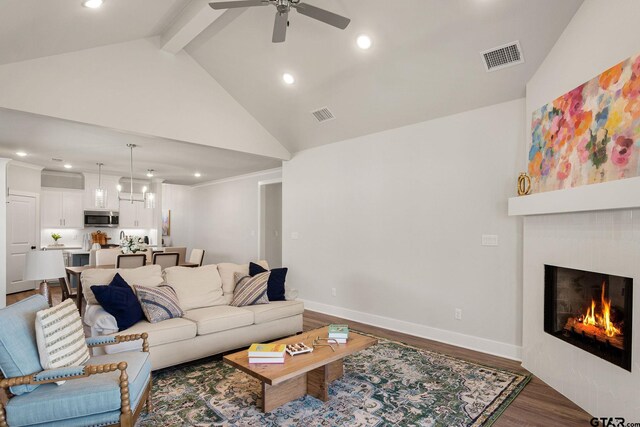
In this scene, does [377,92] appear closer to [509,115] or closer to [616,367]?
[509,115]

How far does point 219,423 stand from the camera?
8.32 feet

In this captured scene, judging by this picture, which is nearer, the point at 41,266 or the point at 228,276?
the point at 41,266

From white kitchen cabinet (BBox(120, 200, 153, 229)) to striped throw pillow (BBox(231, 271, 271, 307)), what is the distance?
20.6ft

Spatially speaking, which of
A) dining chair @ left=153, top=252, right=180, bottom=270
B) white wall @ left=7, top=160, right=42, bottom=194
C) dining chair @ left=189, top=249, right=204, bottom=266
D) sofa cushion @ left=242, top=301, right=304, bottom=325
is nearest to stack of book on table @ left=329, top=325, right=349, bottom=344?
sofa cushion @ left=242, top=301, right=304, bottom=325

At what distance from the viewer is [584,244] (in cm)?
285

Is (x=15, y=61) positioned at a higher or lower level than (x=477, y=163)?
higher

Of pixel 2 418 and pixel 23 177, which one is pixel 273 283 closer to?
pixel 2 418

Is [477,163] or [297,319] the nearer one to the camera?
[477,163]

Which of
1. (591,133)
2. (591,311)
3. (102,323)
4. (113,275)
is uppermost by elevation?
(591,133)

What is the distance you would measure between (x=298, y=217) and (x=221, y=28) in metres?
3.12

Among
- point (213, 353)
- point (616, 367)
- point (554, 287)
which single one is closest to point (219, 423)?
point (213, 353)

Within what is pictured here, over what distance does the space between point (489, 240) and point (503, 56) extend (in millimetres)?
1861

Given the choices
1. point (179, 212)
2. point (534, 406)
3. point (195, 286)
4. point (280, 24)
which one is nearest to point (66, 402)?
point (195, 286)

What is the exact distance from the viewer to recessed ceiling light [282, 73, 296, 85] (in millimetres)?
4645
